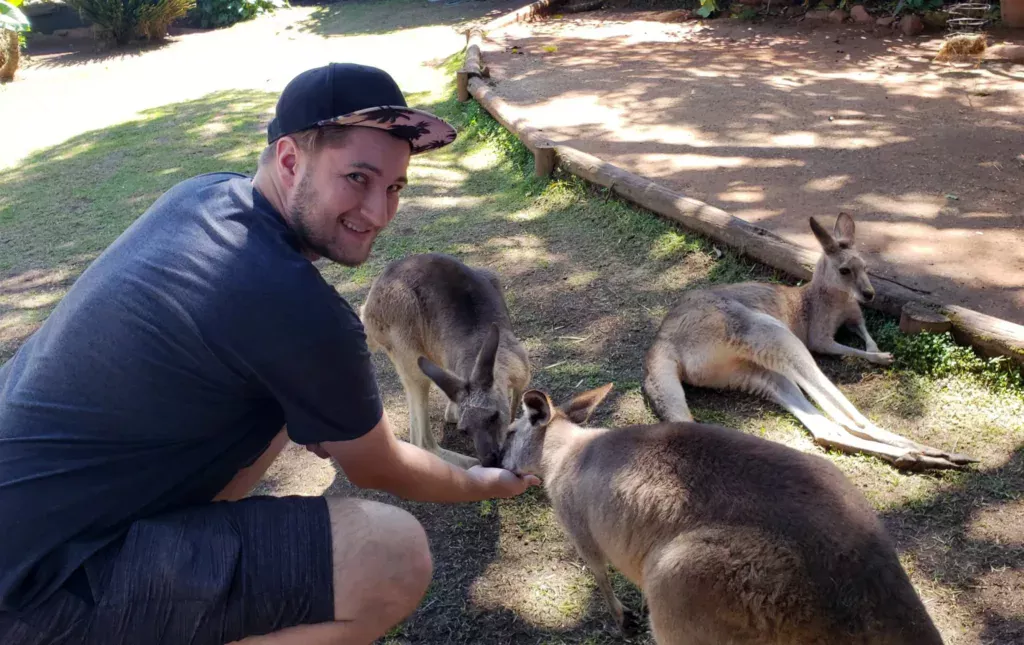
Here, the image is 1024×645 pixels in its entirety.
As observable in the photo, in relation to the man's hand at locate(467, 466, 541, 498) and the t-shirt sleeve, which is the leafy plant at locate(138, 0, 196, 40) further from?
the t-shirt sleeve

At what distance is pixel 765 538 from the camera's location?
181 centimetres

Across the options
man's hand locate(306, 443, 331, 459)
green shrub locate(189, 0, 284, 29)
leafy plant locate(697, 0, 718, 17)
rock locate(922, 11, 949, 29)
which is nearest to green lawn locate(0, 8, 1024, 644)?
man's hand locate(306, 443, 331, 459)

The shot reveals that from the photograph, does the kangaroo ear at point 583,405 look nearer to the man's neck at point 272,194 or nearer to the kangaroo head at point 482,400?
the kangaroo head at point 482,400

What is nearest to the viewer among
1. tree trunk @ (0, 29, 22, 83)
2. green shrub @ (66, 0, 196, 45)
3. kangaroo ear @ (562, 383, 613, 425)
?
kangaroo ear @ (562, 383, 613, 425)

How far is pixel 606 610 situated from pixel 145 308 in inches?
59.1

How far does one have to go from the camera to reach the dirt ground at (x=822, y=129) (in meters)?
4.01

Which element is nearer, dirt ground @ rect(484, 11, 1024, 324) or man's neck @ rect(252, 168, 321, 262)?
man's neck @ rect(252, 168, 321, 262)

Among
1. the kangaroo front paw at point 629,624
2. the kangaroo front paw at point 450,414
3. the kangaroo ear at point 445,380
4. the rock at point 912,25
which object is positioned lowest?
the kangaroo front paw at point 629,624

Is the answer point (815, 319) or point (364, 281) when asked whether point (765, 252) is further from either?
point (364, 281)

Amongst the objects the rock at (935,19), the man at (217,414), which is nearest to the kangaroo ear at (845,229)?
the man at (217,414)

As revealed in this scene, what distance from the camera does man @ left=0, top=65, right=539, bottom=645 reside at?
1607 millimetres

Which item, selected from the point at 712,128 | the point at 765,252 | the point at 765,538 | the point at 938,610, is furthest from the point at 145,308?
the point at 712,128

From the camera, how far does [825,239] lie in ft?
11.8

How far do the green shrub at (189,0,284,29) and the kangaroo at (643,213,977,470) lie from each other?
12.3 meters
